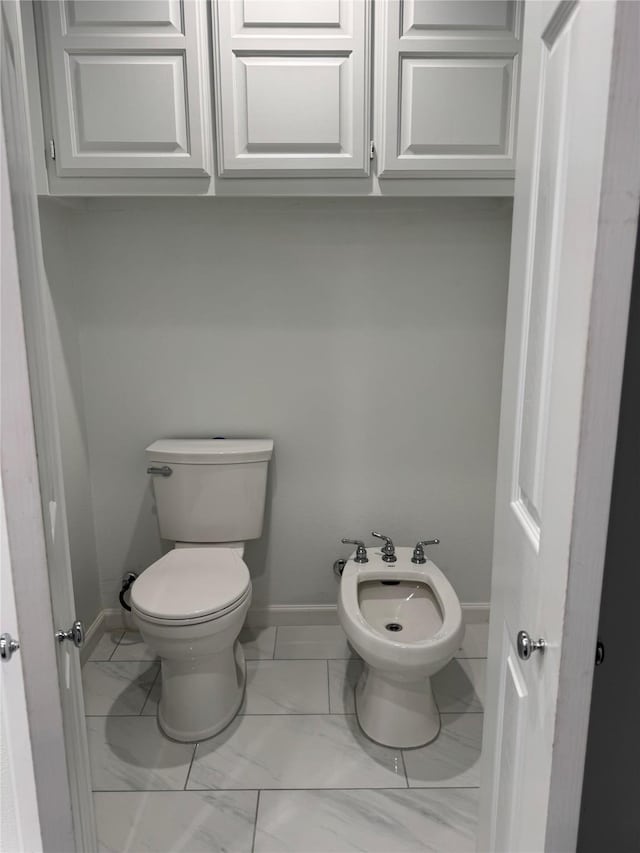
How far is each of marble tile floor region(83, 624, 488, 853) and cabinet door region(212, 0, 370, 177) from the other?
170 cm

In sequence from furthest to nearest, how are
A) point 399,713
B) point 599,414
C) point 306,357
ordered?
point 306,357 < point 399,713 < point 599,414

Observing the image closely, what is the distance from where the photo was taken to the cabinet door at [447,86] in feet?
5.87

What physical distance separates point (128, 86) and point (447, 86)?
91 cm

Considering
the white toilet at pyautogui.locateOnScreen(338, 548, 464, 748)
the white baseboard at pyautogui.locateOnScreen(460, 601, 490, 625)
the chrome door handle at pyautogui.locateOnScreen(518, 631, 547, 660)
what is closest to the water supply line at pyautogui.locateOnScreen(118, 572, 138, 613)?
the white toilet at pyautogui.locateOnScreen(338, 548, 464, 748)

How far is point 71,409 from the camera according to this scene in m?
2.26

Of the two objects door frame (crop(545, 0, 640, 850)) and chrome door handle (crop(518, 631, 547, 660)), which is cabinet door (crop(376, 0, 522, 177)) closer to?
door frame (crop(545, 0, 640, 850))

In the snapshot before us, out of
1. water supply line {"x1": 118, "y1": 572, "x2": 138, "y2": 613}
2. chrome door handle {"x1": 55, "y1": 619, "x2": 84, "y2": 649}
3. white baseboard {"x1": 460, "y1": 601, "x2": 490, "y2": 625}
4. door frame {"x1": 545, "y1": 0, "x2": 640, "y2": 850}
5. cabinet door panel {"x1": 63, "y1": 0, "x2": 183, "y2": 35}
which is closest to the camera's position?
door frame {"x1": 545, "y1": 0, "x2": 640, "y2": 850}

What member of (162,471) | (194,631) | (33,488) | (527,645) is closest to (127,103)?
(162,471)

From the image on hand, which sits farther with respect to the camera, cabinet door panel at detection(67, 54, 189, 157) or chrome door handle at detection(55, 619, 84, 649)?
cabinet door panel at detection(67, 54, 189, 157)

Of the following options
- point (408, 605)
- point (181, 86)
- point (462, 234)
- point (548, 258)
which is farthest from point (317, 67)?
point (408, 605)

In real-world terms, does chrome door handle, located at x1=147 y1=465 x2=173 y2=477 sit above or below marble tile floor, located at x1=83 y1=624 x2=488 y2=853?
above

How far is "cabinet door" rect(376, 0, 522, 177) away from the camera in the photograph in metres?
1.79

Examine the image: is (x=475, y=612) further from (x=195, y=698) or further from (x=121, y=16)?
(x=121, y=16)

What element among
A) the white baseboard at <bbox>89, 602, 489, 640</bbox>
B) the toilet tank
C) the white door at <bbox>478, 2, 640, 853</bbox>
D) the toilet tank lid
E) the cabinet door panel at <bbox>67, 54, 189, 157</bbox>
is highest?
the cabinet door panel at <bbox>67, 54, 189, 157</bbox>
